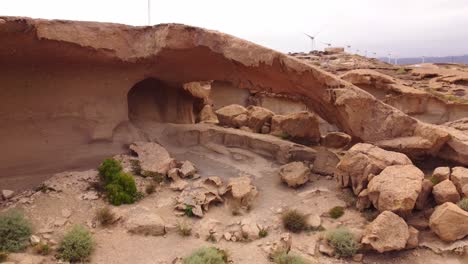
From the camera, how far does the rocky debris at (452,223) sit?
23.7 feet

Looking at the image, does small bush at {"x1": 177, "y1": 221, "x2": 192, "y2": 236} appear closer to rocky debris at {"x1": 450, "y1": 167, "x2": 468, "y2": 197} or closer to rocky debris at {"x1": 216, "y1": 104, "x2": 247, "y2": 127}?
rocky debris at {"x1": 450, "y1": 167, "x2": 468, "y2": 197}

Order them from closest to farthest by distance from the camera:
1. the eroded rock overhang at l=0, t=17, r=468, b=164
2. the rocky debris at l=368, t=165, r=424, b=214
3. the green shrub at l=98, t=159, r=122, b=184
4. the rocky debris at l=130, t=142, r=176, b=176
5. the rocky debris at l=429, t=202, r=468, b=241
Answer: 1. the rocky debris at l=429, t=202, r=468, b=241
2. the rocky debris at l=368, t=165, r=424, b=214
3. the eroded rock overhang at l=0, t=17, r=468, b=164
4. the green shrub at l=98, t=159, r=122, b=184
5. the rocky debris at l=130, t=142, r=176, b=176

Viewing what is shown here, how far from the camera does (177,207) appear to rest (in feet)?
29.5

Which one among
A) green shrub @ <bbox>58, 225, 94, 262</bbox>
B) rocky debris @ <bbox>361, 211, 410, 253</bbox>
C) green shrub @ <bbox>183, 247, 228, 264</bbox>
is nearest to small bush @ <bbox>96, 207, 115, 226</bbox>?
green shrub @ <bbox>58, 225, 94, 262</bbox>

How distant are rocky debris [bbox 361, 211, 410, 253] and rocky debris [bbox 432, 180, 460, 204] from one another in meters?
1.07

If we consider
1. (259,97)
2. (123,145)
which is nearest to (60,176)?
(123,145)

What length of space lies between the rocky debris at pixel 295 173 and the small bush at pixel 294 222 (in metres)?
1.58

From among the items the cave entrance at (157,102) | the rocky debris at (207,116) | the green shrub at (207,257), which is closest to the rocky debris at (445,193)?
the green shrub at (207,257)

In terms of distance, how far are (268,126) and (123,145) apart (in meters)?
4.89

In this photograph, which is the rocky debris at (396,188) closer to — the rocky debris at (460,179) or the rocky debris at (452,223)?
the rocky debris at (452,223)

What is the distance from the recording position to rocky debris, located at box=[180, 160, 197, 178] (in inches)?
401

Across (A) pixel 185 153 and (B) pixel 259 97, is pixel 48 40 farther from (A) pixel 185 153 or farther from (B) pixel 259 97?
(B) pixel 259 97

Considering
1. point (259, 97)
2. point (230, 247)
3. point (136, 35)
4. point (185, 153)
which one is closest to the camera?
point (230, 247)

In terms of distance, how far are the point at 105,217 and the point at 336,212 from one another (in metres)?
4.65
